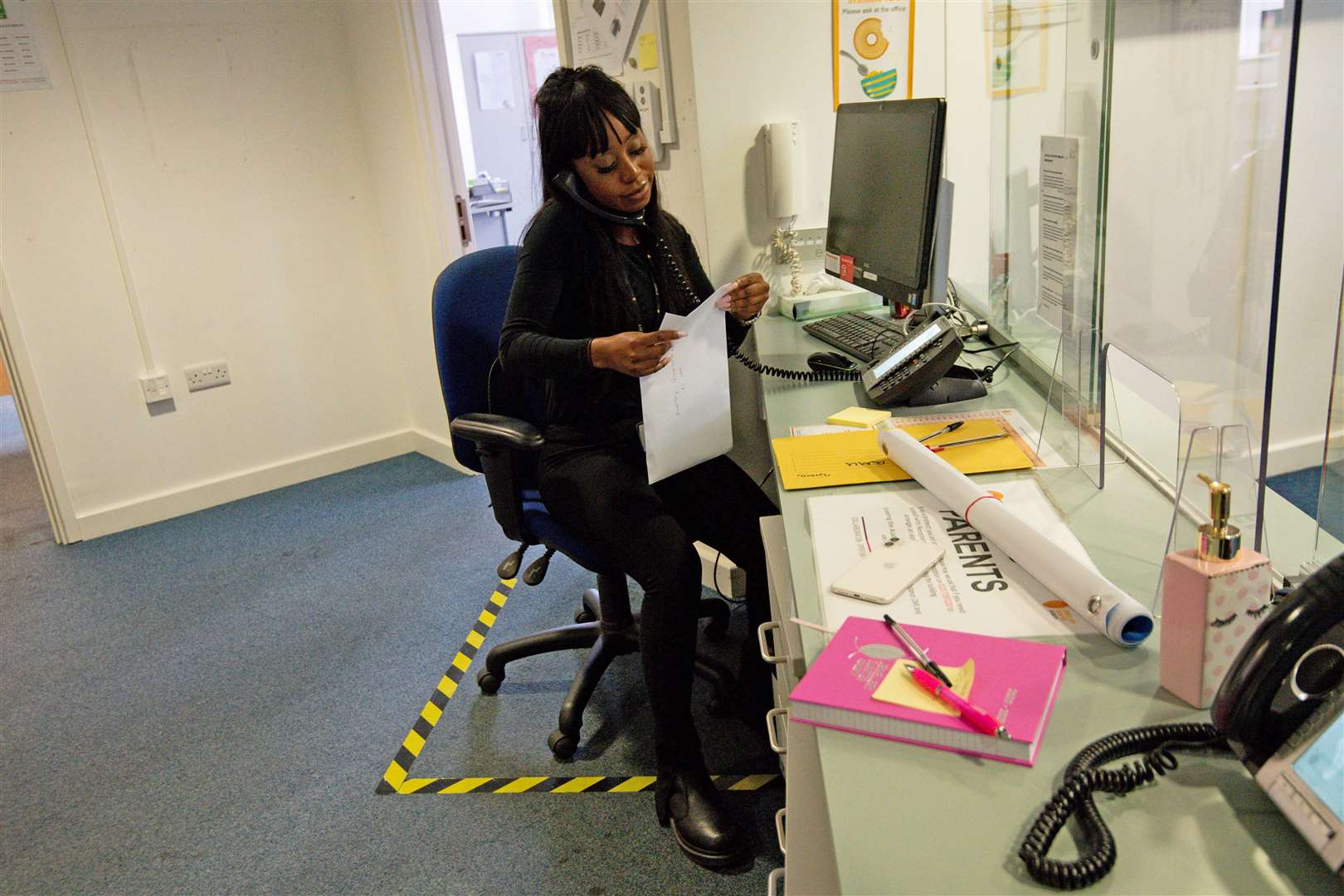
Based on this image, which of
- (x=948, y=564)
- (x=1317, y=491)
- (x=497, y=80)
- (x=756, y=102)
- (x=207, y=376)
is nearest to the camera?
(x=1317, y=491)

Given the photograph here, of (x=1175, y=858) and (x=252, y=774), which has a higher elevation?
(x=1175, y=858)

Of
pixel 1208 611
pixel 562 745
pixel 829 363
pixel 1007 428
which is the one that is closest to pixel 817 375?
pixel 829 363

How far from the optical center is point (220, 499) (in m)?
3.67

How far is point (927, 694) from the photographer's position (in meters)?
0.87

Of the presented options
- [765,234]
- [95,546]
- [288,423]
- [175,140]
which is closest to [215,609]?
[95,546]

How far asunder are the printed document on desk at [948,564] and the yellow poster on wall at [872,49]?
136cm

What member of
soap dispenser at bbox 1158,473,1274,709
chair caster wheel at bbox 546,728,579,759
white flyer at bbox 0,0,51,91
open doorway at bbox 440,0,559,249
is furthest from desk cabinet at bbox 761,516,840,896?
open doorway at bbox 440,0,559,249

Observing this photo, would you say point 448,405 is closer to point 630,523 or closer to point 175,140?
point 630,523

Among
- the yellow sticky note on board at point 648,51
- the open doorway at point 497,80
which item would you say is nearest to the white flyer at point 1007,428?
the yellow sticky note on board at point 648,51

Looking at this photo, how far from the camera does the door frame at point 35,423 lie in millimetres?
3188

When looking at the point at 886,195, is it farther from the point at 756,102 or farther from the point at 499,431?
the point at 499,431

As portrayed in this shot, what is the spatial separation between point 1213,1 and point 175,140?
3251 millimetres

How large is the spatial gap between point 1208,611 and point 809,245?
1.77m

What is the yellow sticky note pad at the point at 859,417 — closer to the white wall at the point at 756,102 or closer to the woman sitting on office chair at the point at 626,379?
the woman sitting on office chair at the point at 626,379
